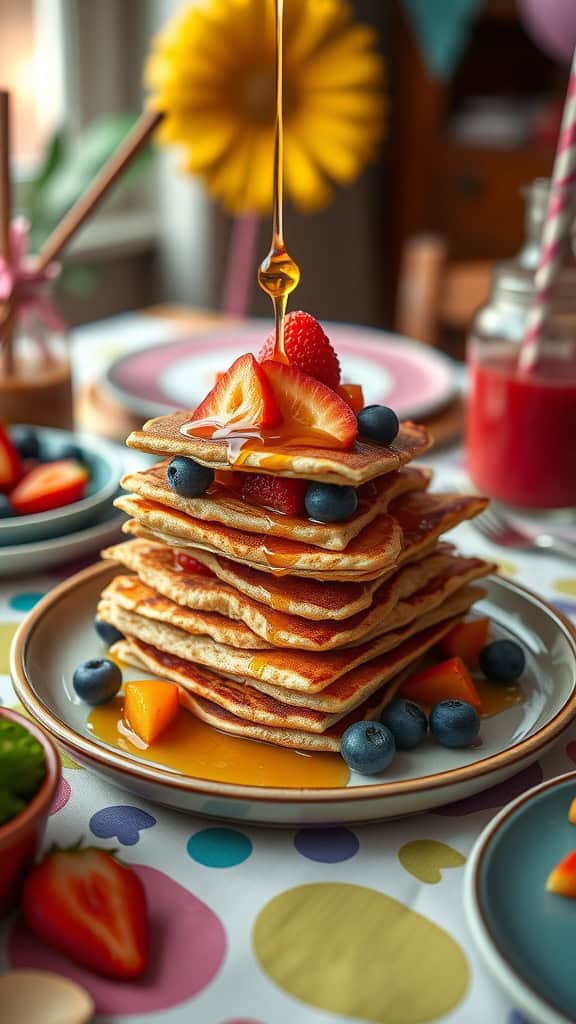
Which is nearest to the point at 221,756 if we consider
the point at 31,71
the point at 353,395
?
the point at 353,395

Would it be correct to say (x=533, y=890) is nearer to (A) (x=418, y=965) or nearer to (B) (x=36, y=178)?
(A) (x=418, y=965)

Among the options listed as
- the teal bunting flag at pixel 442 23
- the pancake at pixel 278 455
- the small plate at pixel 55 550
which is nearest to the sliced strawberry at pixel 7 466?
the small plate at pixel 55 550

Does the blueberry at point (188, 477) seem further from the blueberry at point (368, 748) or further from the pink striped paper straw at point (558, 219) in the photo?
the pink striped paper straw at point (558, 219)

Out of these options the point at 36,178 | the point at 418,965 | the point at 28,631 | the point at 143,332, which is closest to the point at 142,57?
the point at 36,178

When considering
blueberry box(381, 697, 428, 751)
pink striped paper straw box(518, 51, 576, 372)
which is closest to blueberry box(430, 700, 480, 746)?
blueberry box(381, 697, 428, 751)

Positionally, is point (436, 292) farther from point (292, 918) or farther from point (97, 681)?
point (292, 918)

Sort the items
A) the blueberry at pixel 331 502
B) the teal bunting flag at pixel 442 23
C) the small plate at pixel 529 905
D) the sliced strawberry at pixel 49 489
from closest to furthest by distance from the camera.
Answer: the small plate at pixel 529 905 → the blueberry at pixel 331 502 → the sliced strawberry at pixel 49 489 → the teal bunting flag at pixel 442 23
